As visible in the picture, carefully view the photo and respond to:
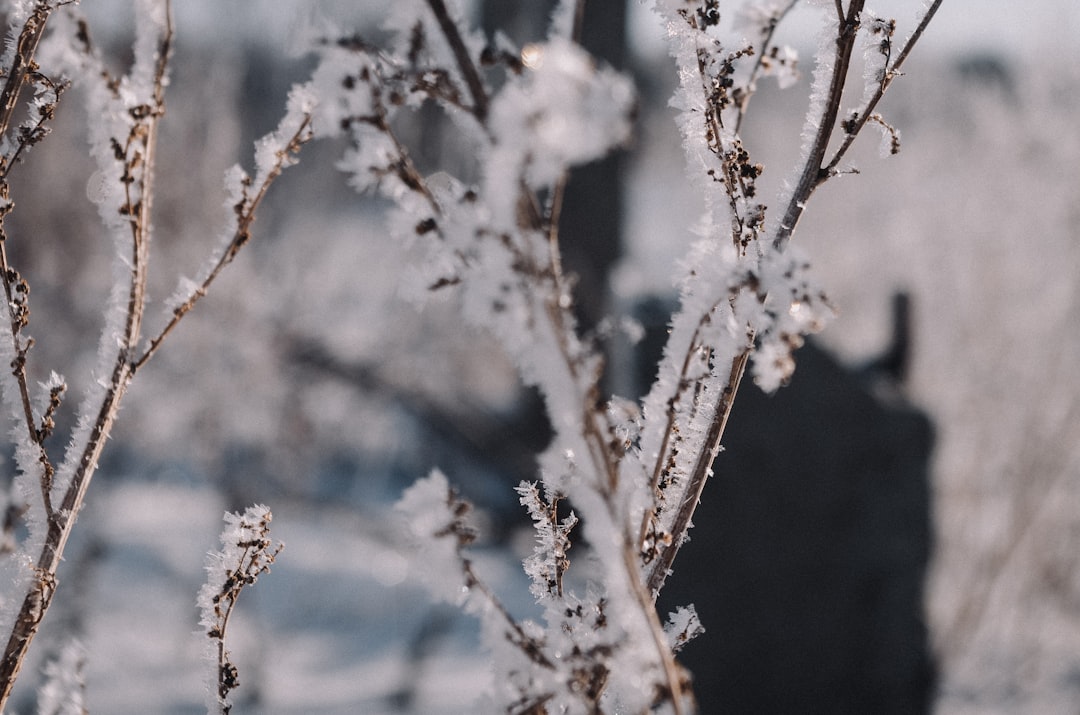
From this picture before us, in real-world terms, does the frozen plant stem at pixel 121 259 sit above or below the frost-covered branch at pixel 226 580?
above

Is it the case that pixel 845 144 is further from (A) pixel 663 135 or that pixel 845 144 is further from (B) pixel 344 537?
(A) pixel 663 135

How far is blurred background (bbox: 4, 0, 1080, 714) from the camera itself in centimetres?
439

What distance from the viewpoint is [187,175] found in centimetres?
623

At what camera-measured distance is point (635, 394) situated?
4.63 m

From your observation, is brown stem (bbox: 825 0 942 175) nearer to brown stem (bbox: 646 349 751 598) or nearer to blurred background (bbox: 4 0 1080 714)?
brown stem (bbox: 646 349 751 598)

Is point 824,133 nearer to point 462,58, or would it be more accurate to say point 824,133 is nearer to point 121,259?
point 462,58

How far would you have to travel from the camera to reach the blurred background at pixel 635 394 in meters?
4.39

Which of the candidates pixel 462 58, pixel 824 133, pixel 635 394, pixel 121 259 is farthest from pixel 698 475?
pixel 635 394

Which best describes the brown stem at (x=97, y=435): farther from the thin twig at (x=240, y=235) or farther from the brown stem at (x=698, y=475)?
the brown stem at (x=698, y=475)

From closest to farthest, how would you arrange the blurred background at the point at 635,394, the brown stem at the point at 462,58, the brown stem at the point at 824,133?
the brown stem at the point at 462,58 → the brown stem at the point at 824,133 → the blurred background at the point at 635,394

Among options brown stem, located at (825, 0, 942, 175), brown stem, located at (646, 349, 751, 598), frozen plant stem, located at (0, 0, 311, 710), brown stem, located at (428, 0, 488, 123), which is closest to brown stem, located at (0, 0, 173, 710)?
frozen plant stem, located at (0, 0, 311, 710)

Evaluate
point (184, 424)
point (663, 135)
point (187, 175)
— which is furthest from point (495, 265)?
point (663, 135)

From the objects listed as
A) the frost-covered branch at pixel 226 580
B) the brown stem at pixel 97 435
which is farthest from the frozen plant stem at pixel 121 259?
the frost-covered branch at pixel 226 580

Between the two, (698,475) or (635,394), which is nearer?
(698,475)
